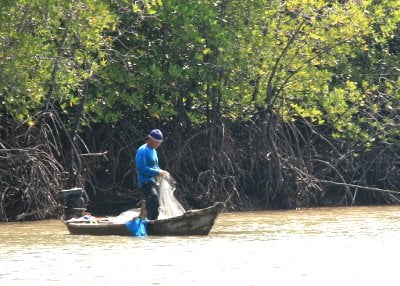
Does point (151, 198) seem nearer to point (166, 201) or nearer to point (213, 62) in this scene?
point (166, 201)

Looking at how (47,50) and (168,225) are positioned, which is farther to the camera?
(47,50)

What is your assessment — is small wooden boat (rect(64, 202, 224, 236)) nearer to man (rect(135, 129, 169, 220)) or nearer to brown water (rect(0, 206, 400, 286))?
brown water (rect(0, 206, 400, 286))

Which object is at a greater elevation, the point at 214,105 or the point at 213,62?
the point at 213,62

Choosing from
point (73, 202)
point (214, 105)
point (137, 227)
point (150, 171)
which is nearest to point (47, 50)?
point (73, 202)

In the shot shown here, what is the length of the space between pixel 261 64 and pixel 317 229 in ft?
14.3

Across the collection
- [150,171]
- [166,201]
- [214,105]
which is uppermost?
[214,105]

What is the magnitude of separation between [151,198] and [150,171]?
0.36 m

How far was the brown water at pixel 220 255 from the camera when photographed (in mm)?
12172

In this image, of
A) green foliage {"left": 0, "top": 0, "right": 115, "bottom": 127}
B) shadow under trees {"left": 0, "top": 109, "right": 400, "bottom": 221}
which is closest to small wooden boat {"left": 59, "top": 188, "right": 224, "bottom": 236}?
green foliage {"left": 0, "top": 0, "right": 115, "bottom": 127}

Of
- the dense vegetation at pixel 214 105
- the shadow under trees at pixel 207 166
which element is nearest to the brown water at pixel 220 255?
the shadow under trees at pixel 207 166

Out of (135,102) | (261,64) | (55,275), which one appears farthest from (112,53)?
(55,275)

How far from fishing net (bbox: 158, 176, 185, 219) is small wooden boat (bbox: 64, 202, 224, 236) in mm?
520

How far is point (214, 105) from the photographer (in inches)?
821

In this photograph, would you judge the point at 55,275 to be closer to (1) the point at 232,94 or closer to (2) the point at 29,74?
(2) the point at 29,74
